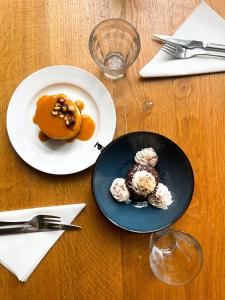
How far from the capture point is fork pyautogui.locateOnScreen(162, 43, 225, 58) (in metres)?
1.03

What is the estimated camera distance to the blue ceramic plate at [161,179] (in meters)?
0.98

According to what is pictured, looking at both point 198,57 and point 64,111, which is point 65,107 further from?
point 198,57

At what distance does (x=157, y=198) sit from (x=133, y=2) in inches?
17.0

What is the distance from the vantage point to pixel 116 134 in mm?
1026

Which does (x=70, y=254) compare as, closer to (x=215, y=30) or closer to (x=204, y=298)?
(x=204, y=298)

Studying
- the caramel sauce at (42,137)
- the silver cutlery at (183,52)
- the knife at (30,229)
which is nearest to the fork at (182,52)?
the silver cutlery at (183,52)

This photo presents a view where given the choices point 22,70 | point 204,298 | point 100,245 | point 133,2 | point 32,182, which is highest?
point 133,2

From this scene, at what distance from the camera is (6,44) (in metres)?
1.04

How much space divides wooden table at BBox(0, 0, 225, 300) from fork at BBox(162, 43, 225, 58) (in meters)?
0.03

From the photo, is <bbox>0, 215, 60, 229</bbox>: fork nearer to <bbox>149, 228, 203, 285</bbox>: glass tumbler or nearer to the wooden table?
the wooden table

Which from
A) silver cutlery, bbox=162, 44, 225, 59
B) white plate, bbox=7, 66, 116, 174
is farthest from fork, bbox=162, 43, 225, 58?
white plate, bbox=7, 66, 116, 174

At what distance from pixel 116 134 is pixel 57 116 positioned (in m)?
0.13

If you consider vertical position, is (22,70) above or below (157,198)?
above

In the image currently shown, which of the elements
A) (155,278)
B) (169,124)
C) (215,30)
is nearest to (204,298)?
(155,278)
